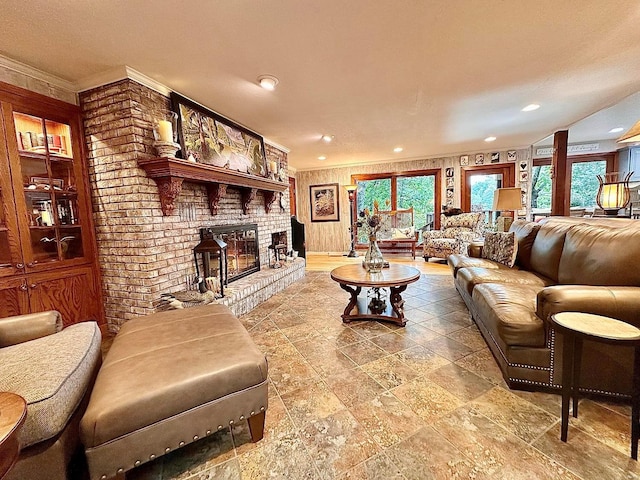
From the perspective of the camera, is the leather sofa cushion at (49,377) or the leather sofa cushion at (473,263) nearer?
the leather sofa cushion at (49,377)

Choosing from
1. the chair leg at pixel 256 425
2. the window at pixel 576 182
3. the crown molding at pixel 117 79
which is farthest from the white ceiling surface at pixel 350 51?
the window at pixel 576 182

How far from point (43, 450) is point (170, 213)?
6.39 feet

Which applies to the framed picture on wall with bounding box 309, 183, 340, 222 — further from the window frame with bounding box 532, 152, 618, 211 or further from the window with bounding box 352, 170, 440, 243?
the window frame with bounding box 532, 152, 618, 211

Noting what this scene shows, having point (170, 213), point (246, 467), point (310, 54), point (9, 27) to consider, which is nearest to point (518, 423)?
point (246, 467)

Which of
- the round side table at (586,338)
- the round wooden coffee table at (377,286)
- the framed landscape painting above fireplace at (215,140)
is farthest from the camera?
the framed landscape painting above fireplace at (215,140)

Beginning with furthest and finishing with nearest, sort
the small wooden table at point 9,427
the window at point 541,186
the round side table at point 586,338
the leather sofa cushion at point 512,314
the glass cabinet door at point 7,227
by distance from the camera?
1. the window at point 541,186
2. the glass cabinet door at point 7,227
3. the leather sofa cushion at point 512,314
4. the round side table at point 586,338
5. the small wooden table at point 9,427

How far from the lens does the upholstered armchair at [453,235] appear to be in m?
5.34

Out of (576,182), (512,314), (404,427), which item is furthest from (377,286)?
(576,182)

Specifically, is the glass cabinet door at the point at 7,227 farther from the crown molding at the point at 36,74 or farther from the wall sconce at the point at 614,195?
the wall sconce at the point at 614,195

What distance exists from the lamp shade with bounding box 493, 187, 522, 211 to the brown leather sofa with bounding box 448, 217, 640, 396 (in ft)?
6.92

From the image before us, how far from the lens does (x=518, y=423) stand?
4.52ft

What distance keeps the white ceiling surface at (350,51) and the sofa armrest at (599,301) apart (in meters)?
1.75

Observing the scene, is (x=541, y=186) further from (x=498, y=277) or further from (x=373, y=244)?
(x=373, y=244)

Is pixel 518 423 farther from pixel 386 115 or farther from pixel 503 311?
pixel 386 115
